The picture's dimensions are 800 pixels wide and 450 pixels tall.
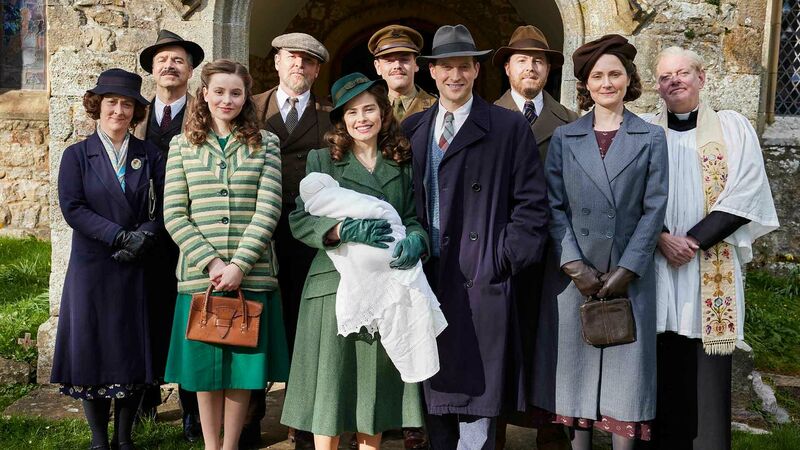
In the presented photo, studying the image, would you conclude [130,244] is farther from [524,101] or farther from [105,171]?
[524,101]

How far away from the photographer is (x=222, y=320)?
132 inches

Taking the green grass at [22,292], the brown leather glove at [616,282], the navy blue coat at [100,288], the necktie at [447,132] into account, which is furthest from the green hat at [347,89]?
the green grass at [22,292]

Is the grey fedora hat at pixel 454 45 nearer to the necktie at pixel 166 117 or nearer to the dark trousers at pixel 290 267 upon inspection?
the dark trousers at pixel 290 267

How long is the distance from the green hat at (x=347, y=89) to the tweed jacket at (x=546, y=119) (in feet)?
3.08

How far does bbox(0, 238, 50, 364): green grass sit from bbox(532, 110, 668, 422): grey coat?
149 inches

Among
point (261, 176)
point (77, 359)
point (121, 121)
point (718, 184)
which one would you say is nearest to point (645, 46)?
point (718, 184)

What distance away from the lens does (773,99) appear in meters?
8.30

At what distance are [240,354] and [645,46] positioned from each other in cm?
320

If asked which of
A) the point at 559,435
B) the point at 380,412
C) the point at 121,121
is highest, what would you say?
the point at 121,121

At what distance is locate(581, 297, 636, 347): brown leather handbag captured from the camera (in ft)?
Answer: 10.4

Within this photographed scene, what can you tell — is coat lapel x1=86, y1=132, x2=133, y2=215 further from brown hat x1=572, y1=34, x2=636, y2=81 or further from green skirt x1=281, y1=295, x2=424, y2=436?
brown hat x1=572, y1=34, x2=636, y2=81

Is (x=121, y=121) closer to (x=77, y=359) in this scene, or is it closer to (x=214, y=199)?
(x=214, y=199)

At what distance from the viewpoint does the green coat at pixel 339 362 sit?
3205 mm

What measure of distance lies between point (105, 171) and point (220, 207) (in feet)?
2.37
